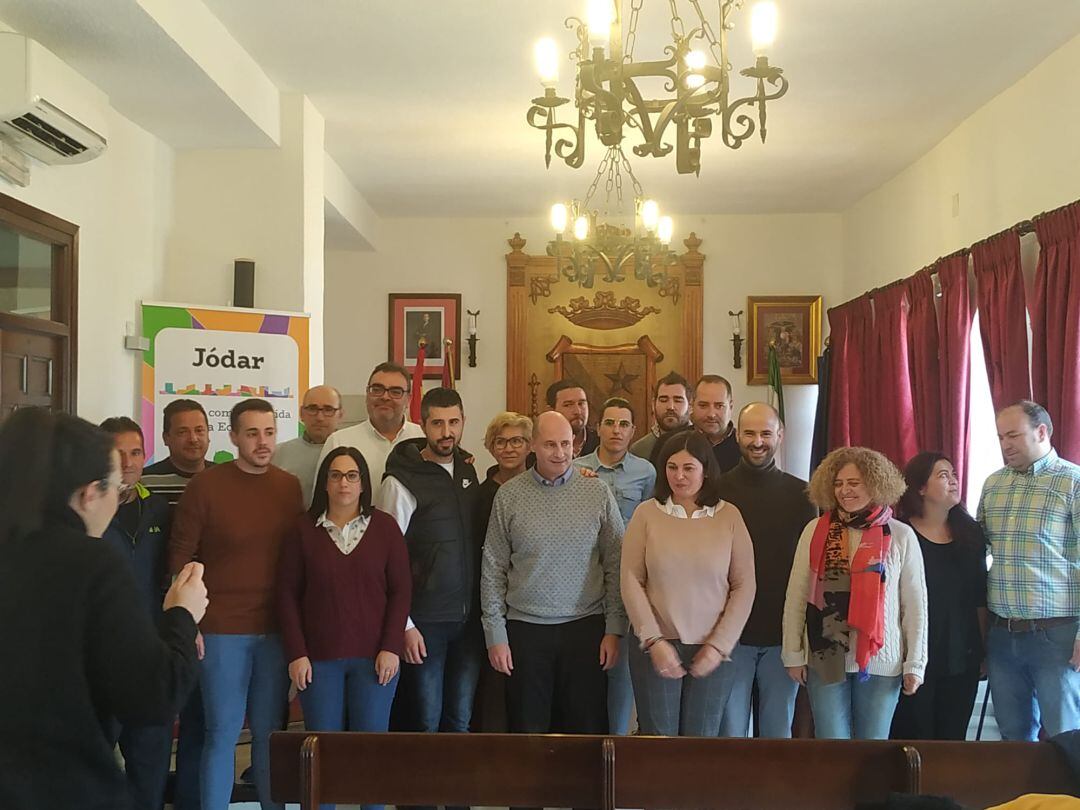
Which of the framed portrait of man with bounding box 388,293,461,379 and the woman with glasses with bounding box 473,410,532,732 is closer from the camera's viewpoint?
the woman with glasses with bounding box 473,410,532,732

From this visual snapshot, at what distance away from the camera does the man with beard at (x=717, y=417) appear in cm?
382

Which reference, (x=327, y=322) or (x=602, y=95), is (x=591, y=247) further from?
(x=327, y=322)

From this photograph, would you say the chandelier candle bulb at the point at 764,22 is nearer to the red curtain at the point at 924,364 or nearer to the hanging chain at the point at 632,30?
the hanging chain at the point at 632,30

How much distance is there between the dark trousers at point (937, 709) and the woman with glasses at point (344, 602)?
5.50 feet

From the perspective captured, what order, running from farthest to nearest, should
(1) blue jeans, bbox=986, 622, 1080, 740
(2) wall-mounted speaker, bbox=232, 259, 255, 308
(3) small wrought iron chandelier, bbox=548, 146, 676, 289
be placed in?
(3) small wrought iron chandelier, bbox=548, 146, 676, 289, (2) wall-mounted speaker, bbox=232, 259, 255, 308, (1) blue jeans, bbox=986, 622, 1080, 740

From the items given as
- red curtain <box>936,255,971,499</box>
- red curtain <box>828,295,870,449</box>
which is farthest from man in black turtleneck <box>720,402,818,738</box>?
red curtain <box>828,295,870,449</box>

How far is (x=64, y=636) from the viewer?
153cm

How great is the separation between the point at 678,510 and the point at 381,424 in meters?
1.14

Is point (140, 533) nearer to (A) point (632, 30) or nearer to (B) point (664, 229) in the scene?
(A) point (632, 30)

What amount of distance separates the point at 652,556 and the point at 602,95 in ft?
4.47

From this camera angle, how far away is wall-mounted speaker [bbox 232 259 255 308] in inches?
197

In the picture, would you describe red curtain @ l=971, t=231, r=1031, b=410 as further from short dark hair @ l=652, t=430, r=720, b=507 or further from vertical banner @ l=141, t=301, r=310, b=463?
vertical banner @ l=141, t=301, r=310, b=463

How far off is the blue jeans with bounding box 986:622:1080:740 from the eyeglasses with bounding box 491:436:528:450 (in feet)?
5.78

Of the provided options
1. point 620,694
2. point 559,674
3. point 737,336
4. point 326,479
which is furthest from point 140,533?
point 737,336
